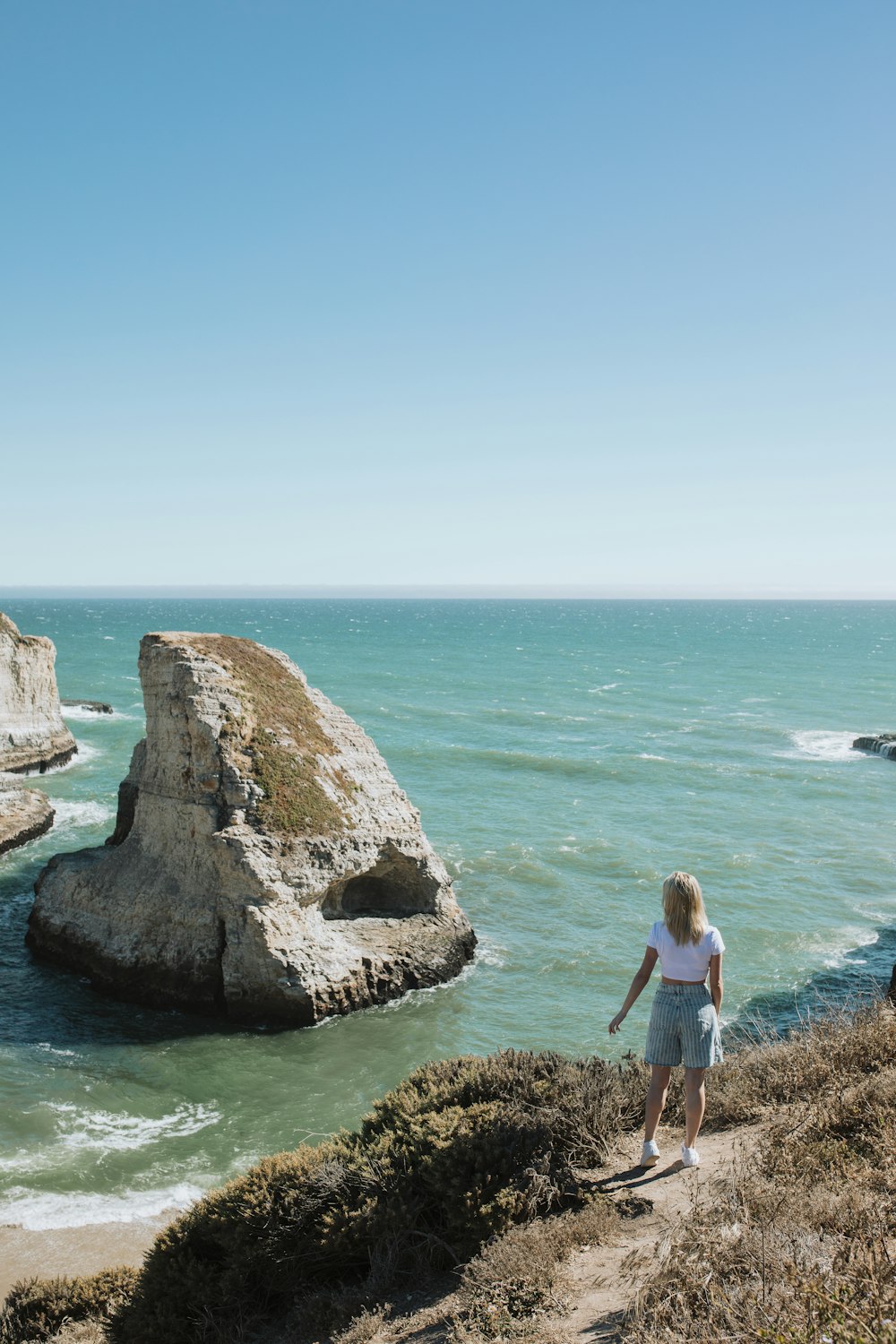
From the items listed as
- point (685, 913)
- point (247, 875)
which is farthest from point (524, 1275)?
point (247, 875)

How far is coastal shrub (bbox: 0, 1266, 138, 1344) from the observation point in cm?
1012

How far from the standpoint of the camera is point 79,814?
117ft

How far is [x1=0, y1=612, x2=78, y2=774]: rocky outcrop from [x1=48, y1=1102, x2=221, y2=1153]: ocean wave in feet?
94.8

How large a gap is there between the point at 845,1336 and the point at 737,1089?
16.3 ft

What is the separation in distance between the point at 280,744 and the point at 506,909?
30.4 feet

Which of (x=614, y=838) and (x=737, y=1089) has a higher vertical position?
(x=737, y=1089)

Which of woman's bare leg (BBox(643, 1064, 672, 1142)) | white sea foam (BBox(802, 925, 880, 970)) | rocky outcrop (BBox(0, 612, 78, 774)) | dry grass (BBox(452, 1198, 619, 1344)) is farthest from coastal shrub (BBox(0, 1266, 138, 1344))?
rocky outcrop (BBox(0, 612, 78, 774))

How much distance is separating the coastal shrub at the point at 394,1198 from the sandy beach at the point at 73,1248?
373cm

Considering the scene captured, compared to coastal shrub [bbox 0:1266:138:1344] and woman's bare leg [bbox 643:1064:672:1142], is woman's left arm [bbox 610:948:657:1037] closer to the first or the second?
woman's bare leg [bbox 643:1064:672:1142]

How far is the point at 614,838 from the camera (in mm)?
34719

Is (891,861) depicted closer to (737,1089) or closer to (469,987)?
(469,987)

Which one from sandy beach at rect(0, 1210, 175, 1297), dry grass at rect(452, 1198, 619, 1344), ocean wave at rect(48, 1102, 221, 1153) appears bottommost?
ocean wave at rect(48, 1102, 221, 1153)

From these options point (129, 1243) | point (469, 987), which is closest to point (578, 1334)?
point (129, 1243)

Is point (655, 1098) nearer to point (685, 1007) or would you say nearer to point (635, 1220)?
point (685, 1007)
